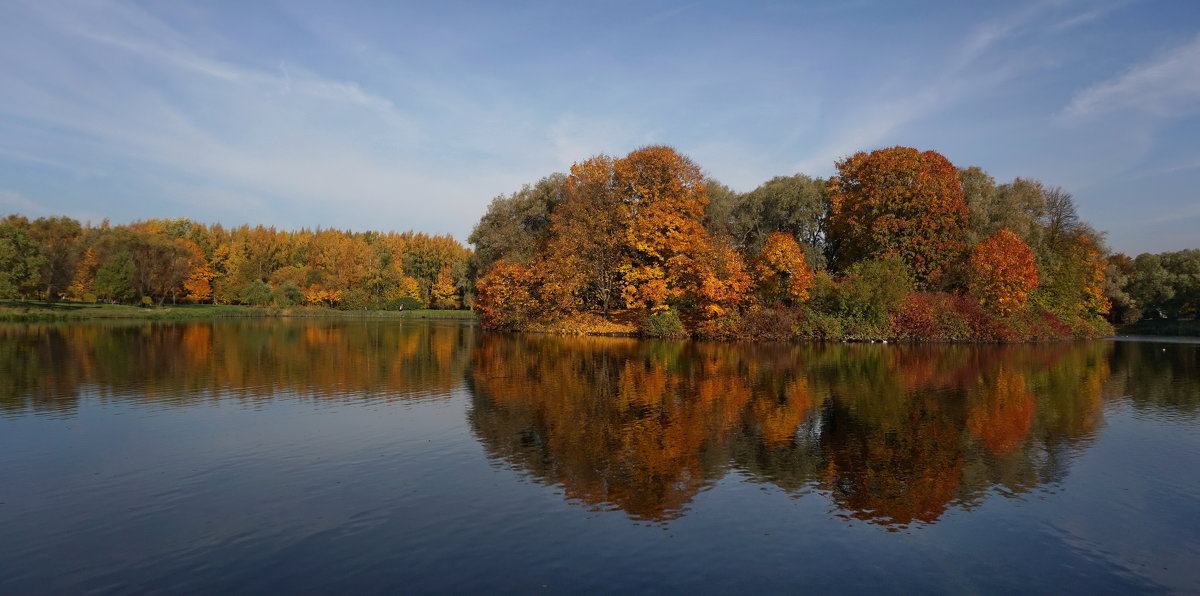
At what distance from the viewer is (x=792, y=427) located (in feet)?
58.1

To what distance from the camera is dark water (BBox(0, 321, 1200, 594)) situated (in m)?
8.71

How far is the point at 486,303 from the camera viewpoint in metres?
69.7

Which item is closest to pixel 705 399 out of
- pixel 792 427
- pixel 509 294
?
pixel 792 427

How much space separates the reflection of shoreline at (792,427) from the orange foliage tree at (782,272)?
63.7 ft

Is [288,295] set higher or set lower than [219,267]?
lower

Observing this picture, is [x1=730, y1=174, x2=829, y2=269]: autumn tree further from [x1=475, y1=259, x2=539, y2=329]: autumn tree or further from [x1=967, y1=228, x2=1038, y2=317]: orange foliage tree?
[x1=475, y1=259, x2=539, y2=329]: autumn tree

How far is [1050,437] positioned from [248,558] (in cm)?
1930

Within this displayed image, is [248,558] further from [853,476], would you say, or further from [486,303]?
[486,303]

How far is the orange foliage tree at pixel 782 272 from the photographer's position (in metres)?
53.6

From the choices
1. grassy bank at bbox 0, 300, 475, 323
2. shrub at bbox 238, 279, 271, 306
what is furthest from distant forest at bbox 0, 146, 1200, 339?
shrub at bbox 238, 279, 271, 306

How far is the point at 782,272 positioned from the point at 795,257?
2.11 metres

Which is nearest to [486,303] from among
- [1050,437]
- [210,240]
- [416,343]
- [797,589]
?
[416,343]

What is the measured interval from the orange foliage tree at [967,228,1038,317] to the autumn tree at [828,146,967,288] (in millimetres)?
1991

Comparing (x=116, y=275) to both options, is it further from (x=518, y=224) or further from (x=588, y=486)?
(x=588, y=486)
